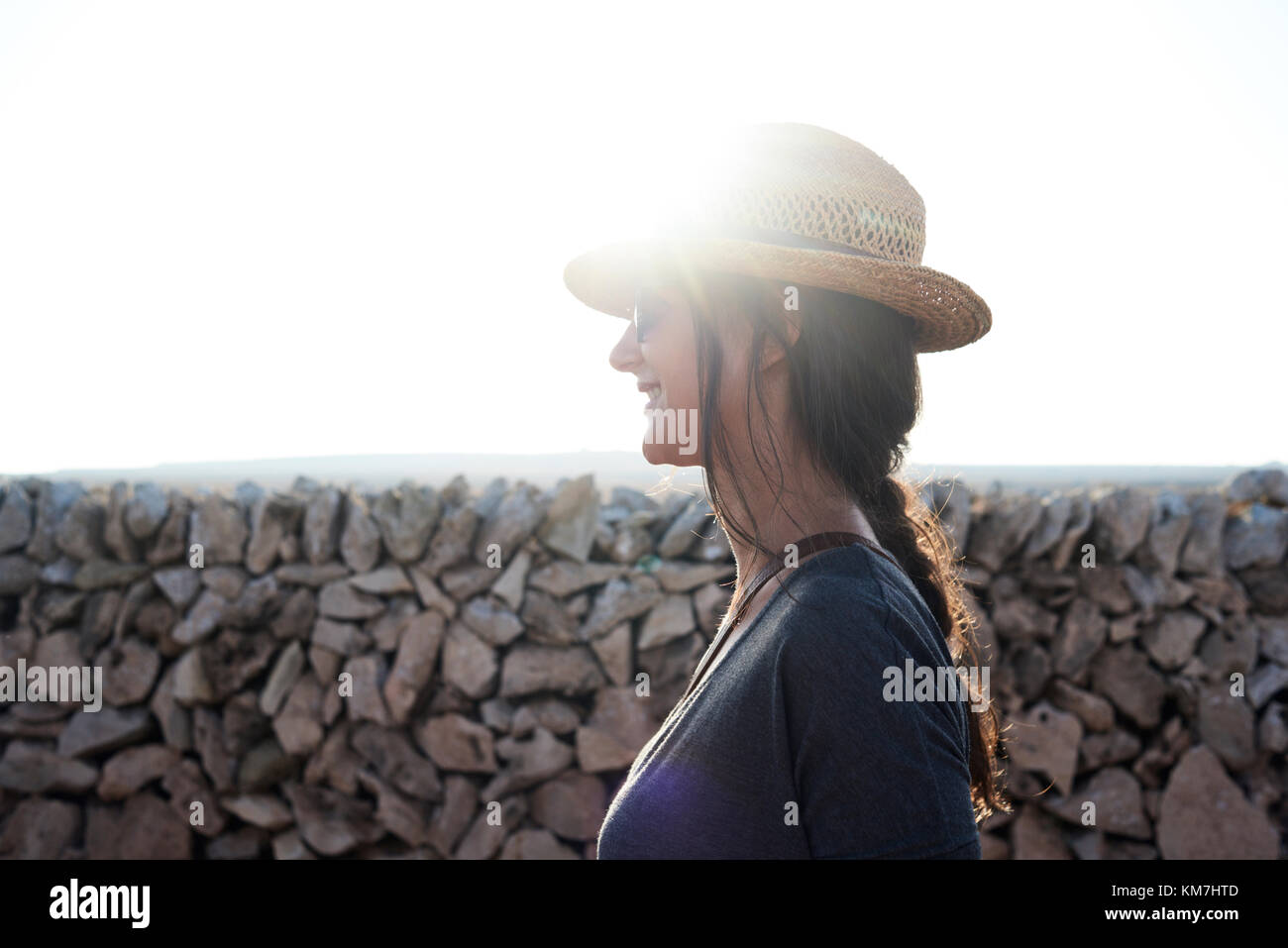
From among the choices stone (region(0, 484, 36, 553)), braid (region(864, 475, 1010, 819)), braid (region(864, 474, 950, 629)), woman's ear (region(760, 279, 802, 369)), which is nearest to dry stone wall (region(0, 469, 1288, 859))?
stone (region(0, 484, 36, 553))

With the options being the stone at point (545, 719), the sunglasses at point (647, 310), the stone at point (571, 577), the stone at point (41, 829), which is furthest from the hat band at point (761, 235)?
the stone at point (41, 829)

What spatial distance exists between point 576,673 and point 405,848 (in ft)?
3.89

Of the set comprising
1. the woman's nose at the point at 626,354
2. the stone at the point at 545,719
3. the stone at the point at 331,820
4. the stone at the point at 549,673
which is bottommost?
the stone at the point at 331,820

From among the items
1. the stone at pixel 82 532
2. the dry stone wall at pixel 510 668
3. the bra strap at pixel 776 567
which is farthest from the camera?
the stone at pixel 82 532

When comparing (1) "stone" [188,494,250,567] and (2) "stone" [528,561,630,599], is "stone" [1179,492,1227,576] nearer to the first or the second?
(2) "stone" [528,561,630,599]

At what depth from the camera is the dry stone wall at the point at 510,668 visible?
3.79 meters

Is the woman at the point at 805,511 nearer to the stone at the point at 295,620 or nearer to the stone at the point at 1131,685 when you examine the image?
the stone at the point at 1131,685

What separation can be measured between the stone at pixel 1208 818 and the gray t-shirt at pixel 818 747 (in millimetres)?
3480

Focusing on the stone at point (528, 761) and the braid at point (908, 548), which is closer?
the braid at point (908, 548)

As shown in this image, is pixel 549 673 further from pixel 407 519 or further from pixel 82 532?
pixel 82 532

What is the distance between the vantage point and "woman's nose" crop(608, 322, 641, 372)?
1485mm

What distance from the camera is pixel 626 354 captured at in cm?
150

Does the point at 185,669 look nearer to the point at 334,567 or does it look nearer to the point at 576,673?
the point at 334,567
